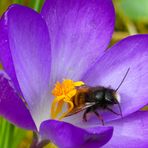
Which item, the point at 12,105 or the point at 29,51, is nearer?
the point at 12,105

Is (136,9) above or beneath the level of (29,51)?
beneath

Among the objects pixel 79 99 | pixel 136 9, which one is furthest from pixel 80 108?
pixel 136 9

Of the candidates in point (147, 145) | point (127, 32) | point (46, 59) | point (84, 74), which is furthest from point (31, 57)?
point (127, 32)

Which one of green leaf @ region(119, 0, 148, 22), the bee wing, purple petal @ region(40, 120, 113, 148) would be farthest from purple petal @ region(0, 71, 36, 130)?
green leaf @ region(119, 0, 148, 22)

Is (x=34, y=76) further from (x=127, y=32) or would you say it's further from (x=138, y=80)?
(x=127, y=32)

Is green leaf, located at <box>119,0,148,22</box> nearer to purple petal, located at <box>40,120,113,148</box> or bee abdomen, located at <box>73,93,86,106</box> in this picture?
bee abdomen, located at <box>73,93,86,106</box>

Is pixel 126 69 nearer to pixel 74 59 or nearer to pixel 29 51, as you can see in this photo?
pixel 74 59

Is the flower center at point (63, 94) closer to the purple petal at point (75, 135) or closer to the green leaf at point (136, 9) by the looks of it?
the purple petal at point (75, 135)
